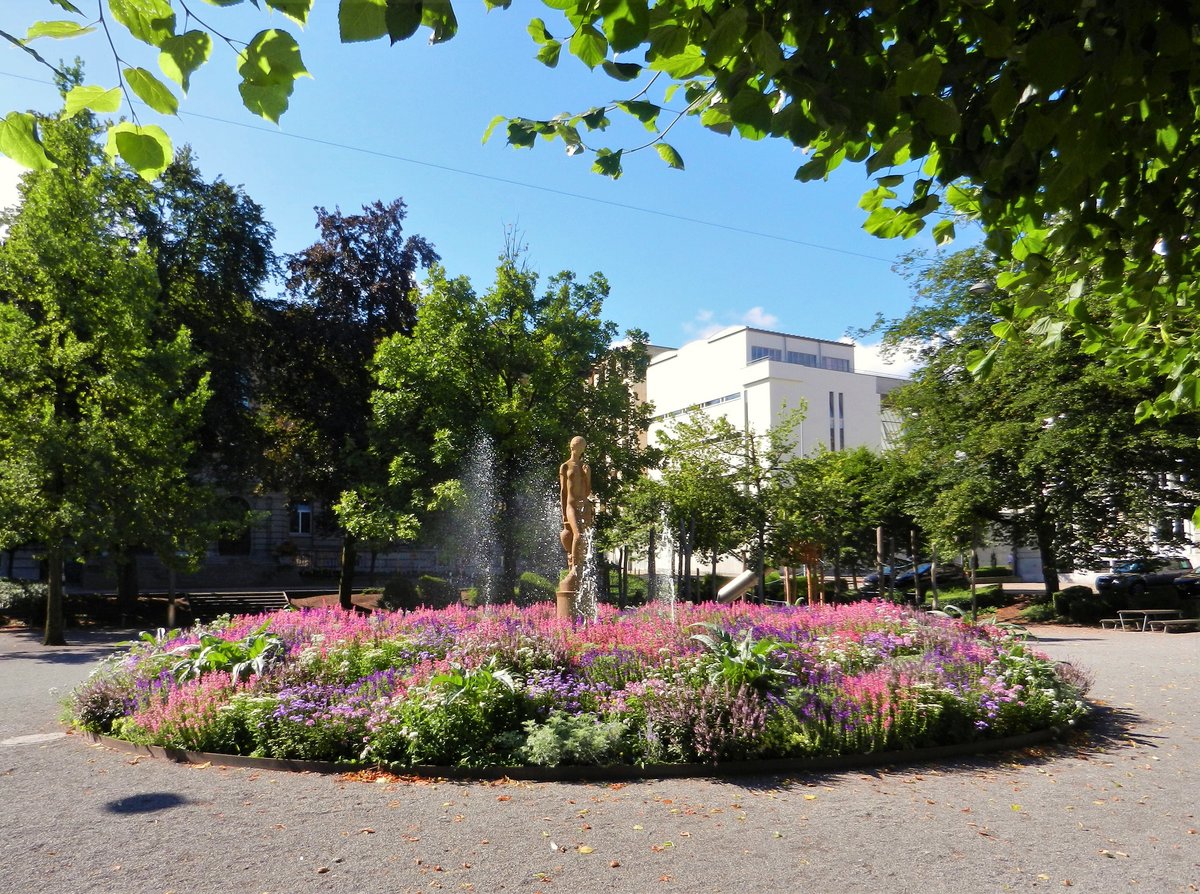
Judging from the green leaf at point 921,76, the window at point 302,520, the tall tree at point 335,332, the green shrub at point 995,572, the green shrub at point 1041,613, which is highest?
the tall tree at point 335,332

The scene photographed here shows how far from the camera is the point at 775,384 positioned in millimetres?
60250

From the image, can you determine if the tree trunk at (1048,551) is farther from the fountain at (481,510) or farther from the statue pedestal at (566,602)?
the statue pedestal at (566,602)

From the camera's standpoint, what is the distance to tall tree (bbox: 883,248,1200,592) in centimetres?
2436

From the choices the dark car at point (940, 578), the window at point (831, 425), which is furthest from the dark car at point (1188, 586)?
the window at point (831, 425)

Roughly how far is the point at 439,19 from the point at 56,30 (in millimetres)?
1086

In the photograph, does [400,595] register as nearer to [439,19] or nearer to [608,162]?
[608,162]

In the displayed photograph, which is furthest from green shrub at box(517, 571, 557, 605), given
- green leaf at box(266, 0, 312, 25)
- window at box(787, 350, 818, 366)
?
window at box(787, 350, 818, 366)

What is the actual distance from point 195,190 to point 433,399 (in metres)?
13.6

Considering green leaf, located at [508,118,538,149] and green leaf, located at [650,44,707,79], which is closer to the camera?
green leaf, located at [650,44,707,79]

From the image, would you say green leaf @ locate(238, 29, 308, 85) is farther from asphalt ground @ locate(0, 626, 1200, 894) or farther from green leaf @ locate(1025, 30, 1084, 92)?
asphalt ground @ locate(0, 626, 1200, 894)

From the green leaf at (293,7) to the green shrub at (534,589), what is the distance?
78.4ft

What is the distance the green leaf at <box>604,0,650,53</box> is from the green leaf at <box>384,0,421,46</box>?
2.45 ft

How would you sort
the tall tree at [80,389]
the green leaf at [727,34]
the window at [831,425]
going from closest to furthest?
the green leaf at [727,34], the tall tree at [80,389], the window at [831,425]

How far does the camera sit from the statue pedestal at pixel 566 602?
13.6 metres
